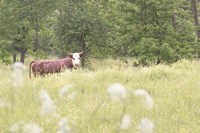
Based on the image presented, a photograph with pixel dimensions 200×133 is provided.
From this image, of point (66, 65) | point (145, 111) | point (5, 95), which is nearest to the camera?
point (145, 111)

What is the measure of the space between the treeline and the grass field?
15233 mm

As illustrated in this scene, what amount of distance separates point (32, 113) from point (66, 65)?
30.7 ft

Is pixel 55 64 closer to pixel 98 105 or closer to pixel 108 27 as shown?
pixel 98 105

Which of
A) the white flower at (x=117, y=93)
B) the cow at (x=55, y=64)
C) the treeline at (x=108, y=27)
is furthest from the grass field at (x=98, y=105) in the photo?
the treeline at (x=108, y=27)

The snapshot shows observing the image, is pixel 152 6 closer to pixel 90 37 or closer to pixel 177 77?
pixel 90 37

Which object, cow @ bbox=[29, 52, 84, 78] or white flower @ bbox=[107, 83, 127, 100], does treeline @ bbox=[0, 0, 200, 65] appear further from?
white flower @ bbox=[107, 83, 127, 100]

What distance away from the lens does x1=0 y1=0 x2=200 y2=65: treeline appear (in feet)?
86.0

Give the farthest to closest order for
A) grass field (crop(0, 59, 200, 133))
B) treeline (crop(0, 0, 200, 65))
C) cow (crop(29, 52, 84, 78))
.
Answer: treeline (crop(0, 0, 200, 65)), cow (crop(29, 52, 84, 78)), grass field (crop(0, 59, 200, 133))

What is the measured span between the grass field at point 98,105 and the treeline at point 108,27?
50.0 feet

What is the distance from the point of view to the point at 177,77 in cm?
1115

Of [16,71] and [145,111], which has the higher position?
[16,71]

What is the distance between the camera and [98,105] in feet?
20.6

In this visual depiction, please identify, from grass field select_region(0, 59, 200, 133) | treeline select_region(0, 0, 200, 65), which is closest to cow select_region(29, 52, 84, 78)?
grass field select_region(0, 59, 200, 133)

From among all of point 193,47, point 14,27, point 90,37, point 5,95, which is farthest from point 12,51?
point 5,95
